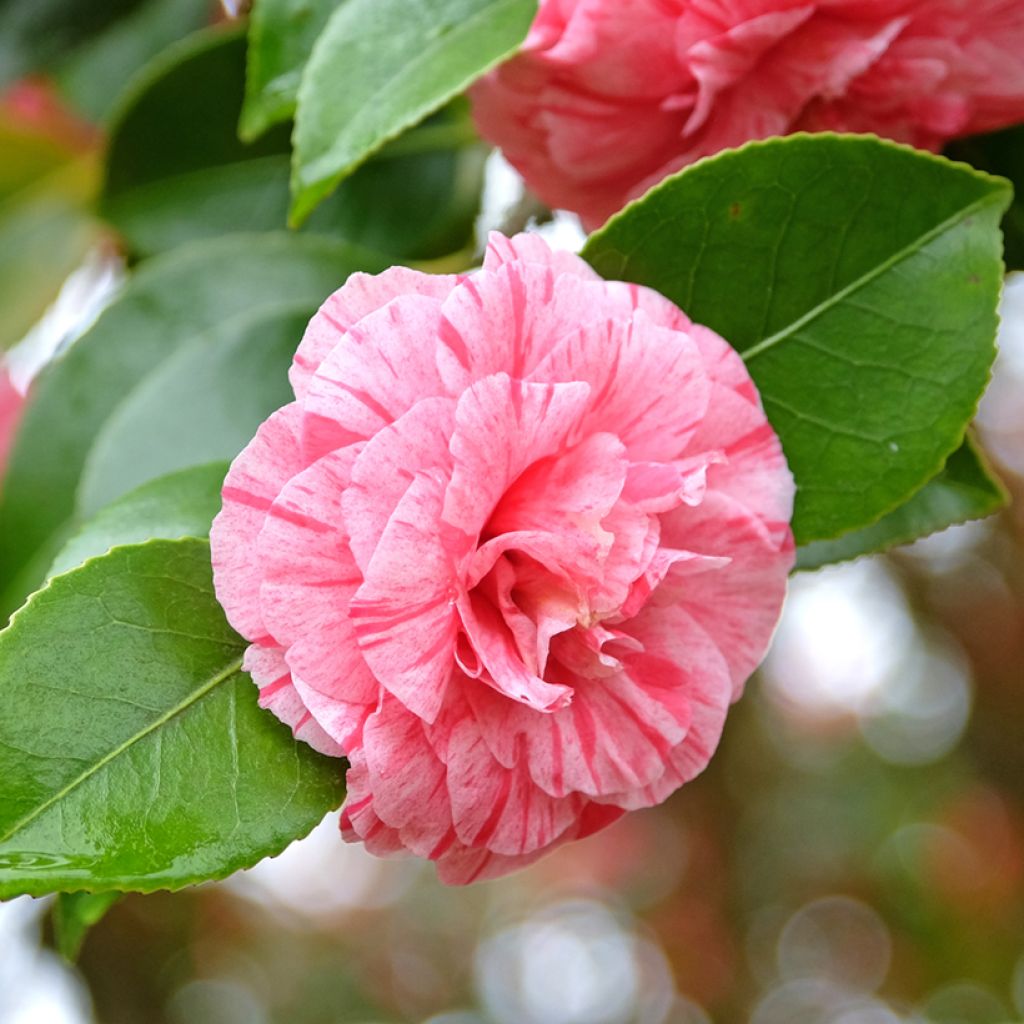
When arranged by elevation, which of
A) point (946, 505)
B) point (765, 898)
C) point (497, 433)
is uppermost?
point (497, 433)

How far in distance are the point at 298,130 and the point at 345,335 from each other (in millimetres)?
164

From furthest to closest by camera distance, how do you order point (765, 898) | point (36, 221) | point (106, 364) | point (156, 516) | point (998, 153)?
point (765, 898) → point (36, 221) → point (106, 364) → point (998, 153) → point (156, 516)

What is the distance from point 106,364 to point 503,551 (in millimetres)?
450

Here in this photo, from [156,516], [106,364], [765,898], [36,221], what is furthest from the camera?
[765,898]

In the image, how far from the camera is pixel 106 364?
2.49 feet

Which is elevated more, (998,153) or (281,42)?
(281,42)

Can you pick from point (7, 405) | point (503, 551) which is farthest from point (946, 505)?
point (7, 405)

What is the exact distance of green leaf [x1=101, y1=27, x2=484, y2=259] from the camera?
79cm

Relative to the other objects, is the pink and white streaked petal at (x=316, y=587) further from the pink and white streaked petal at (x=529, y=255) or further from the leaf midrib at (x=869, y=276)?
the leaf midrib at (x=869, y=276)

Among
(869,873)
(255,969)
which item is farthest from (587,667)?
(255,969)

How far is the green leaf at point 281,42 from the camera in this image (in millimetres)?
577

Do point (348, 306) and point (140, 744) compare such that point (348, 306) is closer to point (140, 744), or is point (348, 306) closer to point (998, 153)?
point (140, 744)

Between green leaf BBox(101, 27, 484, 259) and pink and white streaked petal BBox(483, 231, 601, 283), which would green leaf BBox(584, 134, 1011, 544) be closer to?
pink and white streaked petal BBox(483, 231, 601, 283)

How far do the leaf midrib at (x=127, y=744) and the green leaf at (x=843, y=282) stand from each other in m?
0.21
